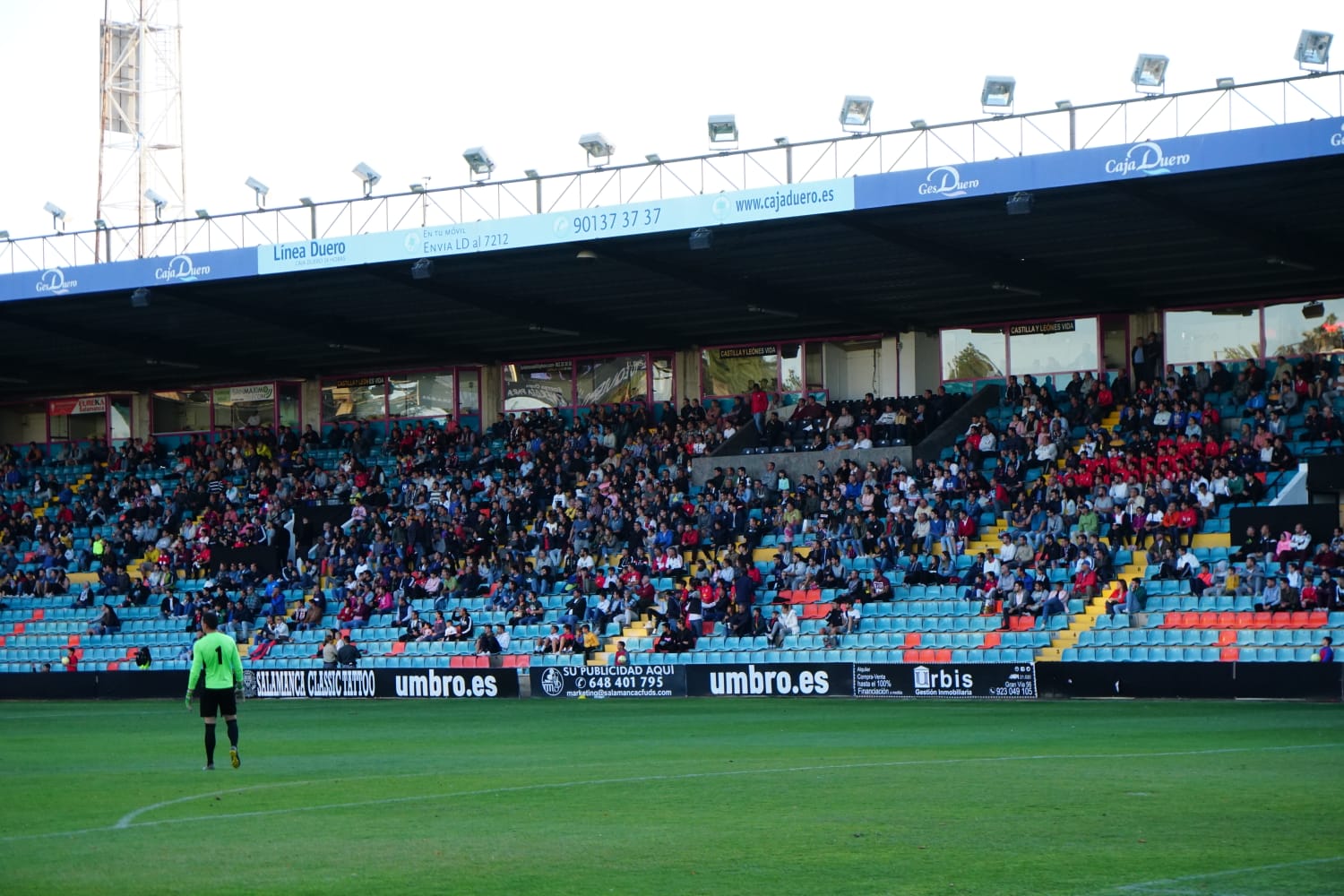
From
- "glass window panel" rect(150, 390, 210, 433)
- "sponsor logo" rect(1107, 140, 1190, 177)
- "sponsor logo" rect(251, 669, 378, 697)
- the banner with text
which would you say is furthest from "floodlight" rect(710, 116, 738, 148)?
A: "glass window panel" rect(150, 390, 210, 433)

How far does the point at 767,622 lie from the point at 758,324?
11.6 m

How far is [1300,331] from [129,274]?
2732 centimetres

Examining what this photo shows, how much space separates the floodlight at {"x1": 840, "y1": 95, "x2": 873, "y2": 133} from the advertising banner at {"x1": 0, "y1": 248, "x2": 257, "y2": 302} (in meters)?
14.0

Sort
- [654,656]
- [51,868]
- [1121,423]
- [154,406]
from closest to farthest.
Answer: [51,868]
[654,656]
[1121,423]
[154,406]

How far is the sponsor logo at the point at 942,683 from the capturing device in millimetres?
30656

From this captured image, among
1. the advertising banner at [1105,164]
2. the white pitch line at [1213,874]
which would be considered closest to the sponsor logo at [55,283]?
the advertising banner at [1105,164]

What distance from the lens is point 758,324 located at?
145 ft

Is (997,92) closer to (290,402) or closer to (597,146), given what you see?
(597,146)

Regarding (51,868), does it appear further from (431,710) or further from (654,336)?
(654,336)

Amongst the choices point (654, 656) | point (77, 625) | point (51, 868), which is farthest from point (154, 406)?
point (51, 868)

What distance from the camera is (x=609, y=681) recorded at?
34.6 metres

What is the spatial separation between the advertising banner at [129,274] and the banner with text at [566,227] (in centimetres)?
84

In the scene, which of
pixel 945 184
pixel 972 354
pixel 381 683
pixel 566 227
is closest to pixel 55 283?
pixel 381 683

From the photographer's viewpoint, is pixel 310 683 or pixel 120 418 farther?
pixel 120 418
